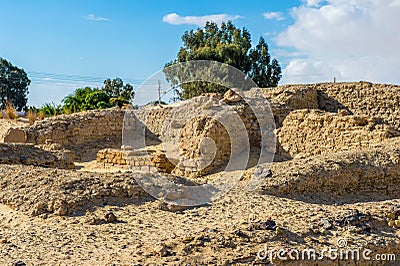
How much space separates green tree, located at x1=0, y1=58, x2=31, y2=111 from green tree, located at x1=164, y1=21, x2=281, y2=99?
15.6m

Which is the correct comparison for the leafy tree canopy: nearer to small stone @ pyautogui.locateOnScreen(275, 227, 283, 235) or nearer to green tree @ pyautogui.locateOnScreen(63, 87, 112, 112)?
green tree @ pyautogui.locateOnScreen(63, 87, 112, 112)

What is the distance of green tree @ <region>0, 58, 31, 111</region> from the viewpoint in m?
38.8

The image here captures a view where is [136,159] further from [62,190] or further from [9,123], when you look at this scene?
[9,123]

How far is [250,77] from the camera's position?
30.1 m

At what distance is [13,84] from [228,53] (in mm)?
20806

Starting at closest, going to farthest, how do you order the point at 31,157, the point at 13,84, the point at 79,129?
the point at 31,157 → the point at 79,129 → the point at 13,84

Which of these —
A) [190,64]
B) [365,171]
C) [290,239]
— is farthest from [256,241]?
[190,64]

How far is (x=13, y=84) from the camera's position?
39.3m

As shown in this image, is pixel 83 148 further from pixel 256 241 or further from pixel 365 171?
pixel 256 241

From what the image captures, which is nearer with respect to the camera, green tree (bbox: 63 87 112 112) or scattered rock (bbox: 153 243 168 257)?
scattered rock (bbox: 153 243 168 257)

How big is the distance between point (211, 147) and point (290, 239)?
239 inches

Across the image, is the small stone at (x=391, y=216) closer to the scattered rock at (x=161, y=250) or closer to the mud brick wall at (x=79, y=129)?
the scattered rock at (x=161, y=250)

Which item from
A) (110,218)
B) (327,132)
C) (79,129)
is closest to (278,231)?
(110,218)

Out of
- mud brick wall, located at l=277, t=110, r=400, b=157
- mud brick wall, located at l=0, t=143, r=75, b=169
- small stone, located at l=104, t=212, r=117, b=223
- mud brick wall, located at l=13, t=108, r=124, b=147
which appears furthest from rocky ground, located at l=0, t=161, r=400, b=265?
mud brick wall, located at l=13, t=108, r=124, b=147
